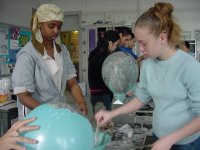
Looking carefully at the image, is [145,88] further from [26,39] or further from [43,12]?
[26,39]

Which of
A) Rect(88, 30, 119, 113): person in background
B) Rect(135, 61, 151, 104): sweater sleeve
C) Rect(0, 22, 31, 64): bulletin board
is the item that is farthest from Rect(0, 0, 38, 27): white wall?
Rect(135, 61, 151, 104): sweater sleeve

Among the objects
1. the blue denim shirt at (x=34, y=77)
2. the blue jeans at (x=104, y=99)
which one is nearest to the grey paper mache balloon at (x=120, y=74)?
the blue denim shirt at (x=34, y=77)

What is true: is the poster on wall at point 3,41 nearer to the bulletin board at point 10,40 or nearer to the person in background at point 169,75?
the bulletin board at point 10,40

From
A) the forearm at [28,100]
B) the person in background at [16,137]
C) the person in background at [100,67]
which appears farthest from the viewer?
the person in background at [100,67]

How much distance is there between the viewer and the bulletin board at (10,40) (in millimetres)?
5055

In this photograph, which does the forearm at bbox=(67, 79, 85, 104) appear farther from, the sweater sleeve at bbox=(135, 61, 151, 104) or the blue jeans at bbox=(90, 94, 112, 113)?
the blue jeans at bbox=(90, 94, 112, 113)

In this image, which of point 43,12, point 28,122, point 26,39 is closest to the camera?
point 28,122

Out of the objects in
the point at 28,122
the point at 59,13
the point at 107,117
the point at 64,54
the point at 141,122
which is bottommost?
the point at 141,122

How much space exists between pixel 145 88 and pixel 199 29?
574 cm

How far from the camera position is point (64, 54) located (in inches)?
75.1

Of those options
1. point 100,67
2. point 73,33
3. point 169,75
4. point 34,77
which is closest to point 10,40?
point 73,33

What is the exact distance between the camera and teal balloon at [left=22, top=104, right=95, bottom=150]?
34.2 inches

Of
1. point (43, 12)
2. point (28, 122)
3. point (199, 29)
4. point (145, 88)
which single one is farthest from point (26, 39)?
point (28, 122)

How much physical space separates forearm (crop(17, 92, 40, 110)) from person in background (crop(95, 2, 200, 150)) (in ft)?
2.18
